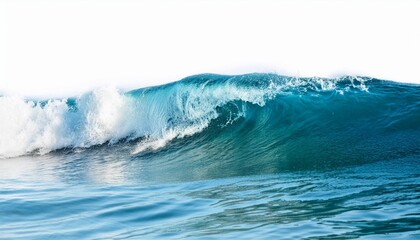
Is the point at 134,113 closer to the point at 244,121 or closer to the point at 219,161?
the point at 244,121

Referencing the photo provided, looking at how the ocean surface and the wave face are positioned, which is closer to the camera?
the ocean surface

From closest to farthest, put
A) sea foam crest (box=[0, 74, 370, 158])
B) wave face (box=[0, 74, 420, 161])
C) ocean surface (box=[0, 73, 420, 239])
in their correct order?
ocean surface (box=[0, 73, 420, 239]) → wave face (box=[0, 74, 420, 161]) → sea foam crest (box=[0, 74, 370, 158])

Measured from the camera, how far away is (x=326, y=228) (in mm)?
4758

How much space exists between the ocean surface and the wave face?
4 centimetres

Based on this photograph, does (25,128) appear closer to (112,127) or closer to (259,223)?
(112,127)

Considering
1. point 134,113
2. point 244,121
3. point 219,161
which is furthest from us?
point 134,113

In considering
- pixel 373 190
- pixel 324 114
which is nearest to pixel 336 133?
pixel 324 114

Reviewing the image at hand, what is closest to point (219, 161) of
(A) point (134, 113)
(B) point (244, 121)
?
(B) point (244, 121)

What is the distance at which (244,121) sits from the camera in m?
12.8

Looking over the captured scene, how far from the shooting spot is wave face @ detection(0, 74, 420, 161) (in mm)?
10477

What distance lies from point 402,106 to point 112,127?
8.20 meters

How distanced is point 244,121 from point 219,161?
232 cm

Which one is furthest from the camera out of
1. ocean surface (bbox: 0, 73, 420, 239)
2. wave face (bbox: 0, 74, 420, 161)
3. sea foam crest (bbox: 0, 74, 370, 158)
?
sea foam crest (bbox: 0, 74, 370, 158)

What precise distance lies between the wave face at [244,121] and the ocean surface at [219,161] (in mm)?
42
